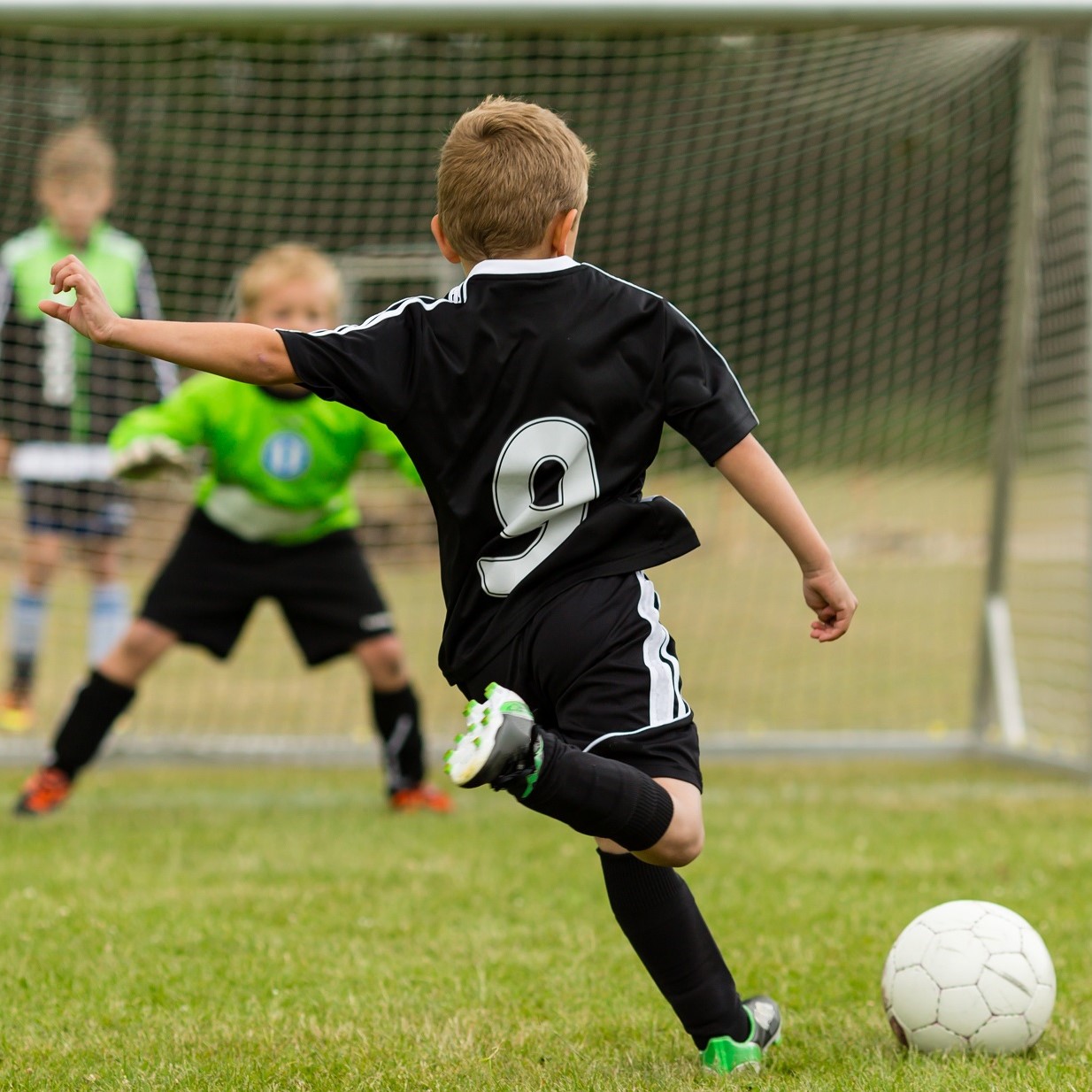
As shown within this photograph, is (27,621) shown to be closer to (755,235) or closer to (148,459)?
(148,459)

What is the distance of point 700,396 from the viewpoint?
2213 millimetres

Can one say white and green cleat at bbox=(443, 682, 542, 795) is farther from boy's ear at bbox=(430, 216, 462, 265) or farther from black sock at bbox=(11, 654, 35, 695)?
black sock at bbox=(11, 654, 35, 695)

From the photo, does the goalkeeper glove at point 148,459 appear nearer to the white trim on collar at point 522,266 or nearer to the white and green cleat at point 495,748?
the white trim on collar at point 522,266

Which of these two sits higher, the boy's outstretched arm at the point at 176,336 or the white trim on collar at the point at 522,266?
the white trim on collar at the point at 522,266

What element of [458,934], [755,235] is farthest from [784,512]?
[755,235]

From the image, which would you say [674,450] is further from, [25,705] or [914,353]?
[25,705]

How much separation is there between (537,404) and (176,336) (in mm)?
529

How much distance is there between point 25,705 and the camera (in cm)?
583

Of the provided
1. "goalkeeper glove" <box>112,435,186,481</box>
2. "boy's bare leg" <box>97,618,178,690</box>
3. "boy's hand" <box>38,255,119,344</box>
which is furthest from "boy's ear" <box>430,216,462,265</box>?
"boy's bare leg" <box>97,618,178,690</box>

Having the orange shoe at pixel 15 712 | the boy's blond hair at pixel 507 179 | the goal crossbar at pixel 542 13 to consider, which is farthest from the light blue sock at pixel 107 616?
the boy's blond hair at pixel 507 179

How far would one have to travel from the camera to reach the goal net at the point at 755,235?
19.8 feet

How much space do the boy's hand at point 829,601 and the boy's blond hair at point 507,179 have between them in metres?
0.66

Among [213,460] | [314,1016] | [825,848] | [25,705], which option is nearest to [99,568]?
[25,705]

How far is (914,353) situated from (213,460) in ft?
11.9
